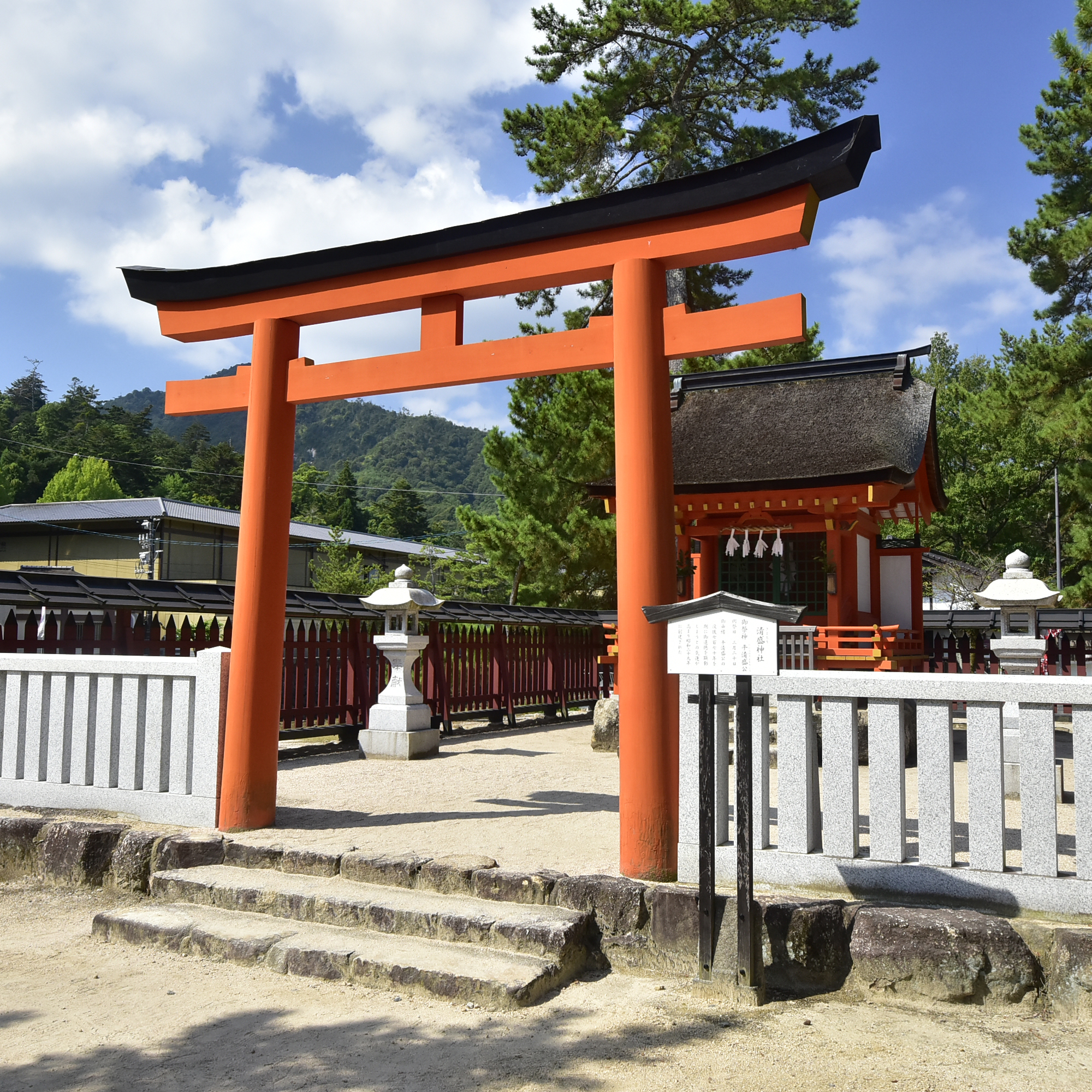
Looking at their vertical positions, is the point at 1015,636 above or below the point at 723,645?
above

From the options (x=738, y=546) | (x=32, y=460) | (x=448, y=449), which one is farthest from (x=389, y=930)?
(x=448, y=449)

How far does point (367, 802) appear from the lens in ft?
22.3

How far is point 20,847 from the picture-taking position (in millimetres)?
5691

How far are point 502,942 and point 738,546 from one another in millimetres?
9688

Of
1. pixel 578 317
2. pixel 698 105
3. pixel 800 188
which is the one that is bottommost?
pixel 800 188

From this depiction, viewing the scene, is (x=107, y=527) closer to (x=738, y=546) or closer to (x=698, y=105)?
(x=698, y=105)

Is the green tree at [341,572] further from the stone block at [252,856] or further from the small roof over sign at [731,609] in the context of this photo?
the small roof over sign at [731,609]

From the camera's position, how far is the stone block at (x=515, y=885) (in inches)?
173

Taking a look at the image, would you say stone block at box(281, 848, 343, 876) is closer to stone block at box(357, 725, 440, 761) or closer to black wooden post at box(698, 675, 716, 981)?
black wooden post at box(698, 675, 716, 981)

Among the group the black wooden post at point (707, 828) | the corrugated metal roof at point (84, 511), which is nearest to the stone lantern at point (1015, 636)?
the black wooden post at point (707, 828)

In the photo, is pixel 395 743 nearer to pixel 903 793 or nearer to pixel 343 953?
pixel 343 953

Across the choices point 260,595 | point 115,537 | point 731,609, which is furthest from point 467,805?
point 115,537

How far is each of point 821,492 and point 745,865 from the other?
8175 millimetres

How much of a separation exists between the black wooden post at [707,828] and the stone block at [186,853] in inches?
120
